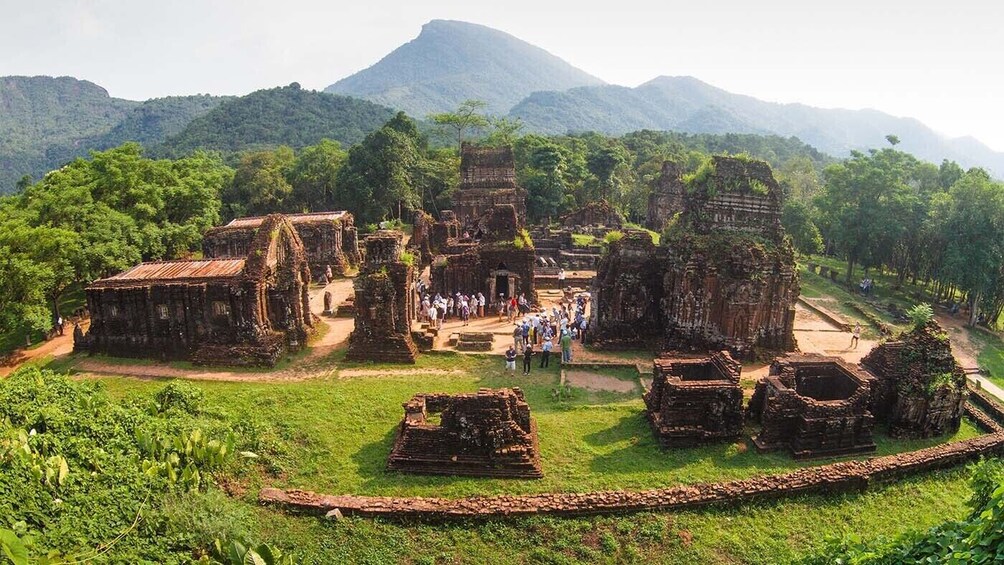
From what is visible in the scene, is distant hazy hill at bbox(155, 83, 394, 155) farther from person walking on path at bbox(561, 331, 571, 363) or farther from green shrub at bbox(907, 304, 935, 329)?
green shrub at bbox(907, 304, 935, 329)

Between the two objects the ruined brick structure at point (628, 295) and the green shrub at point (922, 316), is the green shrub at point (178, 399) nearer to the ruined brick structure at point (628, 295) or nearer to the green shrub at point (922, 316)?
the ruined brick structure at point (628, 295)

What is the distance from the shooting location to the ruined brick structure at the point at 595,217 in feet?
175

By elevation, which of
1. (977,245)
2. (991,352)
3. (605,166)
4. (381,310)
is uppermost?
(605,166)

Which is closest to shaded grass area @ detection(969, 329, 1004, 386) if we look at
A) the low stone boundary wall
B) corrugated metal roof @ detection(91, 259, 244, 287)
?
the low stone boundary wall

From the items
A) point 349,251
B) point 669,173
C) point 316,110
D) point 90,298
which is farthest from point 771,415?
point 316,110

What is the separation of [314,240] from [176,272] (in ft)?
46.9

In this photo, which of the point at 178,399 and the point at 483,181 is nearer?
the point at 178,399

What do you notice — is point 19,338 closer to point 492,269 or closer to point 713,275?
point 492,269

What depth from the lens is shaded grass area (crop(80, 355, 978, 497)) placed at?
1427 cm

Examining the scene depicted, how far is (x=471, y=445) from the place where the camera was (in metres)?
14.9

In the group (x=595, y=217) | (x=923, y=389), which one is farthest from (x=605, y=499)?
(x=595, y=217)

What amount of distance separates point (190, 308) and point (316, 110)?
144 m

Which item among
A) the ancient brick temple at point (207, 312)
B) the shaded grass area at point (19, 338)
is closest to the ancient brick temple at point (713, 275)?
the ancient brick temple at point (207, 312)

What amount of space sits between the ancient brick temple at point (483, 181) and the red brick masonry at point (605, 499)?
36.9 meters
